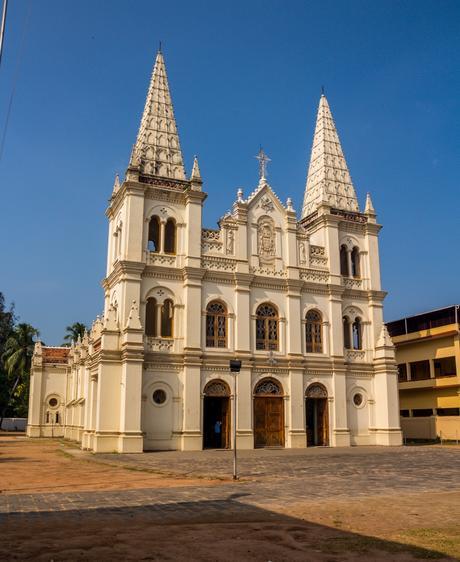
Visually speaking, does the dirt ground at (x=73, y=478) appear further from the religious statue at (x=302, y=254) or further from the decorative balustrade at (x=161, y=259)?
the religious statue at (x=302, y=254)

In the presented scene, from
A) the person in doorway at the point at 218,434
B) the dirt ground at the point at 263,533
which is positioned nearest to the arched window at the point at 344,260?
the person in doorway at the point at 218,434

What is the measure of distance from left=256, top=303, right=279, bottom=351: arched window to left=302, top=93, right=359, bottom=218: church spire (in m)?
8.64

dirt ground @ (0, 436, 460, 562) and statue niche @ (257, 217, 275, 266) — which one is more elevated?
statue niche @ (257, 217, 275, 266)

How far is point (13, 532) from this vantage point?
896 centimetres

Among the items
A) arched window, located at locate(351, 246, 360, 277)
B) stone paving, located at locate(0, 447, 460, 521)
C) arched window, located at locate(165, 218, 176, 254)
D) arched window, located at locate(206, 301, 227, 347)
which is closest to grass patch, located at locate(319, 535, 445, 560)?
stone paving, located at locate(0, 447, 460, 521)

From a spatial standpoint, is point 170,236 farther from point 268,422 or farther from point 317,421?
point 317,421

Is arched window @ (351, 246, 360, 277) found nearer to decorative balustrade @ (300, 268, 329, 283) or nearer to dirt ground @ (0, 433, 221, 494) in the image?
decorative balustrade @ (300, 268, 329, 283)

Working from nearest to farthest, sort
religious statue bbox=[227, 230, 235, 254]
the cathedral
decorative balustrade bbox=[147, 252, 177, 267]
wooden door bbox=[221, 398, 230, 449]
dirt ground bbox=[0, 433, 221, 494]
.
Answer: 1. dirt ground bbox=[0, 433, 221, 494]
2. the cathedral
3. wooden door bbox=[221, 398, 230, 449]
4. decorative balustrade bbox=[147, 252, 177, 267]
5. religious statue bbox=[227, 230, 235, 254]

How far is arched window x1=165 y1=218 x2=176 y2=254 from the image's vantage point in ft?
109

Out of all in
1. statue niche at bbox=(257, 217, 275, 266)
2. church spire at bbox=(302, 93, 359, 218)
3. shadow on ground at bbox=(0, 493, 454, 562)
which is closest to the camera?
shadow on ground at bbox=(0, 493, 454, 562)

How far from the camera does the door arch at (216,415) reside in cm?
3212

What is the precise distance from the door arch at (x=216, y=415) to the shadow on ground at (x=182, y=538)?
21.1 m

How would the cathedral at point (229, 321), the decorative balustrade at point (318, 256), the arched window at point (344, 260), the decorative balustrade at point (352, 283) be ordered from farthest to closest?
the arched window at point (344, 260) < the decorative balustrade at point (352, 283) < the decorative balustrade at point (318, 256) < the cathedral at point (229, 321)

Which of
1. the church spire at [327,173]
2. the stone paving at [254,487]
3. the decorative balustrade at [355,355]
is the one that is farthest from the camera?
the church spire at [327,173]
